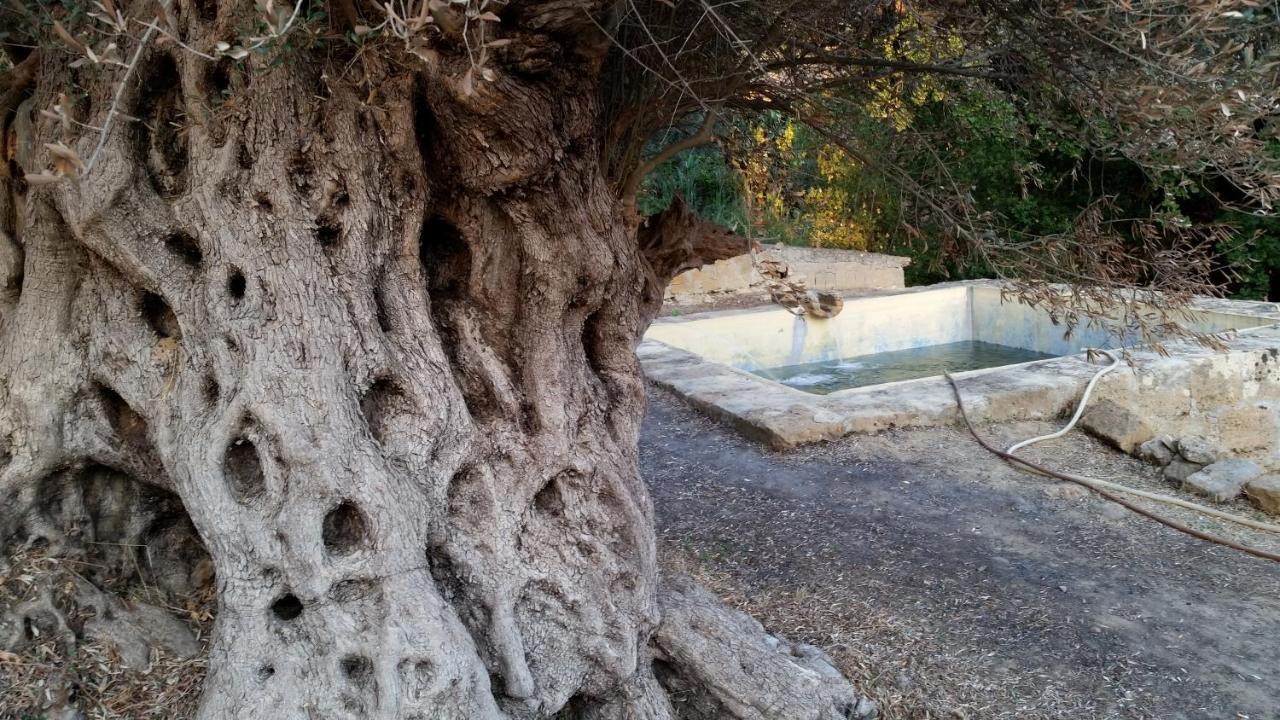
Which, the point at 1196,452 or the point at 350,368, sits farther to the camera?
the point at 1196,452

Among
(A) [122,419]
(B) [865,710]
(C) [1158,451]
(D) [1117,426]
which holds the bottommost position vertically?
(B) [865,710]

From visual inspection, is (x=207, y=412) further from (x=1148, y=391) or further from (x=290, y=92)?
(x=1148, y=391)

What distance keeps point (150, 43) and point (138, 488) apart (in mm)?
1392

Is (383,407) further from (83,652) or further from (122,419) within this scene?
(83,652)

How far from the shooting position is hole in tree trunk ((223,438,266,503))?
2480 millimetres

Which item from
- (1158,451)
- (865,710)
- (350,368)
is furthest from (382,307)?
(1158,451)

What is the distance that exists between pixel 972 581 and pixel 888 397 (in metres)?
2.80

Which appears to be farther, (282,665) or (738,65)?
(738,65)

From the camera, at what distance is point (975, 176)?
12.9 meters

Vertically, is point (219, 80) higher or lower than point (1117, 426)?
higher

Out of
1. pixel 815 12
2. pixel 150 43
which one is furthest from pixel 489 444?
pixel 815 12

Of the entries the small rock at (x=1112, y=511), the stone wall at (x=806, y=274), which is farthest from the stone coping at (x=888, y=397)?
the stone wall at (x=806, y=274)

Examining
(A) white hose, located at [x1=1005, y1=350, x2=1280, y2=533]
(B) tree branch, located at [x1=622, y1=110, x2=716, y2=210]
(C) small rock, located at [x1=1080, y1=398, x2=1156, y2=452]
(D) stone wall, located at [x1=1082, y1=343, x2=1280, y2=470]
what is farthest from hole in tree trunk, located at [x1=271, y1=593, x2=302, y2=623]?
(D) stone wall, located at [x1=1082, y1=343, x2=1280, y2=470]

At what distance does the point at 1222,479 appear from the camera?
5781 millimetres
